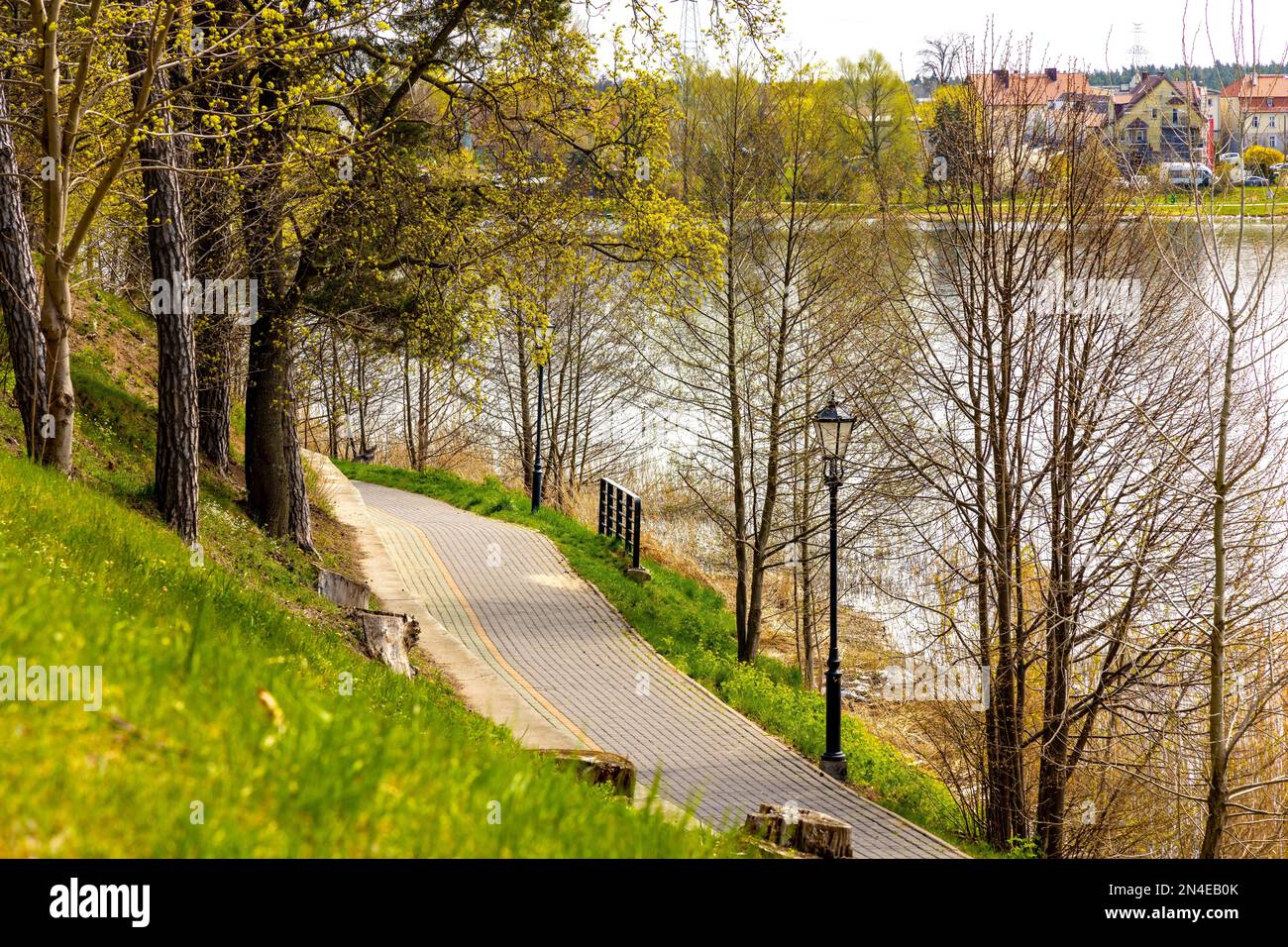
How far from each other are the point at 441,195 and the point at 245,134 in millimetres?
2402

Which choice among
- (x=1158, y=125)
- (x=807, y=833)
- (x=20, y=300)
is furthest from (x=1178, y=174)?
(x=20, y=300)

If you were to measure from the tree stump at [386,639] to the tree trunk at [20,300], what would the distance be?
11.2 ft

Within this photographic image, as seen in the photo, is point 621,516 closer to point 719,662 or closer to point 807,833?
point 719,662

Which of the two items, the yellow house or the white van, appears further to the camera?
the white van

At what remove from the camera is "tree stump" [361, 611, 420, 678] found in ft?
37.4

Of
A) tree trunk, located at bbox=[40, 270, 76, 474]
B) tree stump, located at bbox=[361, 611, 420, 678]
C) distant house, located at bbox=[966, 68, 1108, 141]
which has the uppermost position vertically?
distant house, located at bbox=[966, 68, 1108, 141]

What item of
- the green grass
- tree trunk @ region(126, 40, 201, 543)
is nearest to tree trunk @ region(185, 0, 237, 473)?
tree trunk @ region(126, 40, 201, 543)

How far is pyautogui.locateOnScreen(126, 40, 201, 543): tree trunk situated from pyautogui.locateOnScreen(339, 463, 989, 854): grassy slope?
7788 mm

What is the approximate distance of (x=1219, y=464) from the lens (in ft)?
28.9

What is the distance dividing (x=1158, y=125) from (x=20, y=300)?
36.6 ft

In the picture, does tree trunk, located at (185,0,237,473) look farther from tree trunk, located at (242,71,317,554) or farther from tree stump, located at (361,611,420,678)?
tree stump, located at (361,611,420,678)

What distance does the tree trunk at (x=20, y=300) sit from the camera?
414 inches
